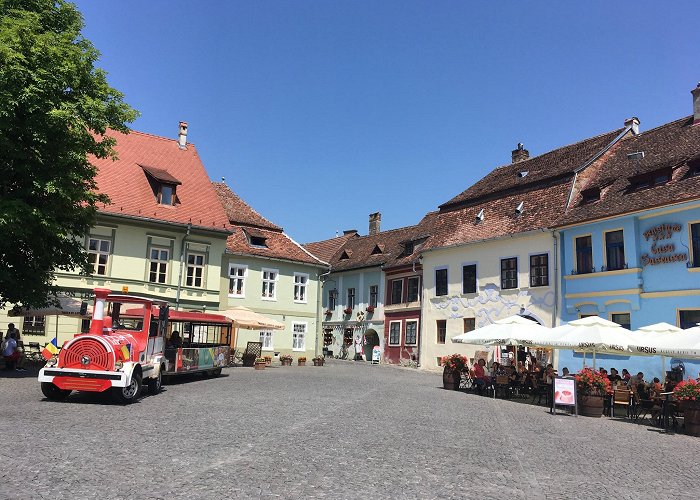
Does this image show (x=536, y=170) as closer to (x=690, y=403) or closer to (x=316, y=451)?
(x=690, y=403)

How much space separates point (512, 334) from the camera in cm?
2059

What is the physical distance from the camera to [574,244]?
88.2 feet

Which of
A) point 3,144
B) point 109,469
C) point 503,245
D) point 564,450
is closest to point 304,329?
point 503,245

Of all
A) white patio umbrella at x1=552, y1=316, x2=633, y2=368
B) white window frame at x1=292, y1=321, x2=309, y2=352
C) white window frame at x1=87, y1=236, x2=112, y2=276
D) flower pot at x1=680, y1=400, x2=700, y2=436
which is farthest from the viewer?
white window frame at x1=292, y1=321, x2=309, y2=352

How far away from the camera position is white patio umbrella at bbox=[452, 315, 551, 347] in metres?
20.2

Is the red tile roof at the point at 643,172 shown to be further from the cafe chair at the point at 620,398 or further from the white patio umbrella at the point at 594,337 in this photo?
the cafe chair at the point at 620,398

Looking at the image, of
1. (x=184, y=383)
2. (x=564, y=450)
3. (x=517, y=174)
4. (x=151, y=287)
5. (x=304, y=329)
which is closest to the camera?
(x=564, y=450)

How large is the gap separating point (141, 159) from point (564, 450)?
2915 cm

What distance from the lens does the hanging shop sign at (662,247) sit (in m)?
22.5

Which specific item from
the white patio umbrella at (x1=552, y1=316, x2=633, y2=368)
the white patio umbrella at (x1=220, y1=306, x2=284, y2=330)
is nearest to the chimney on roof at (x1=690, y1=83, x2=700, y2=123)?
the white patio umbrella at (x1=552, y1=316, x2=633, y2=368)

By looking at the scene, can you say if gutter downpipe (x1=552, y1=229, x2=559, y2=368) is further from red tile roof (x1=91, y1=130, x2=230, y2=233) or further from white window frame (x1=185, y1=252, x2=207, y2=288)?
white window frame (x1=185, y1=252, x2=207, y2=288)

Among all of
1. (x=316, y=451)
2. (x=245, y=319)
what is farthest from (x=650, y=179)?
(x=316, y=451)

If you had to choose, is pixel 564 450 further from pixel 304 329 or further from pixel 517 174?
pixel 304 329

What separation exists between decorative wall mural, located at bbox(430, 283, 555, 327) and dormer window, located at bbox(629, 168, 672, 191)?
5923 mm
